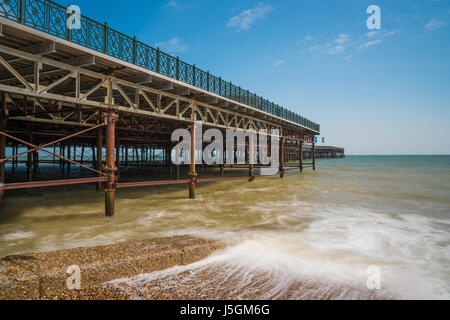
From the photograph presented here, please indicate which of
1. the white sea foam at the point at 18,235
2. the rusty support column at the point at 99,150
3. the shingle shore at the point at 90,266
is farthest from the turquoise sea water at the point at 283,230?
the rusty support column at the point at 99,150

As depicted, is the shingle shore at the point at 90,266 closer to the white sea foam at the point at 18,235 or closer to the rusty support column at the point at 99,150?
the white sea foam at the point at 18,235

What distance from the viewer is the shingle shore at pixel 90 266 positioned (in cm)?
377

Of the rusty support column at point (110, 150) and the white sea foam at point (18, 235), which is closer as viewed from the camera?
the white sea foam at point (18, 235)

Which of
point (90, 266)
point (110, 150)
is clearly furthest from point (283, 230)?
point (110, 150)

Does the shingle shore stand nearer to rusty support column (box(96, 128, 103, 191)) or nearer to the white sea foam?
the white sea foam

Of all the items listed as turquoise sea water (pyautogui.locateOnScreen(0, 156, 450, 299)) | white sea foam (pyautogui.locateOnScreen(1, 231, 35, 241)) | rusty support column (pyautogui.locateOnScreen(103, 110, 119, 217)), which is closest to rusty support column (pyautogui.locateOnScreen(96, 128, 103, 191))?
turquoise sea water (pyautogui.locateOnScreen(0, 156, 450, 299))

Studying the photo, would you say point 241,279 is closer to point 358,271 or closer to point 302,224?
point 358,271

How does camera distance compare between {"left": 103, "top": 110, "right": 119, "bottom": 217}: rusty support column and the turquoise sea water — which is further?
{"left": 103, "top": 110, "right": 119, "bottom": 217}: rusty support column

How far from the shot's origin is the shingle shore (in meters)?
3.77

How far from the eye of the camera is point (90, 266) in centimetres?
430

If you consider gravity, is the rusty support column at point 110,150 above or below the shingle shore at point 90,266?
above

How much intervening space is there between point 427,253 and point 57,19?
469 inches

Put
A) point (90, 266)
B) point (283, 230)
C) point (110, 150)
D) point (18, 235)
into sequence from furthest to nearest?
point (110, 150)
point (283, 230)
point (18, 235)
point (90, 266)

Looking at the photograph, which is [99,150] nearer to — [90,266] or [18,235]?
[18,235]
